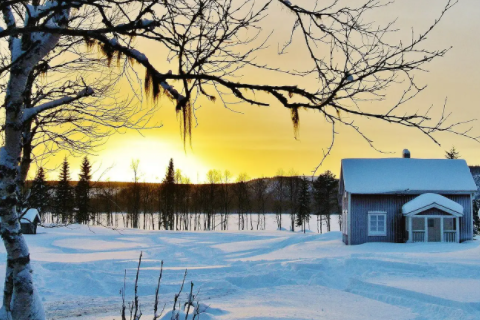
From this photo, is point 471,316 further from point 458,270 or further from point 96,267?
point 96,267

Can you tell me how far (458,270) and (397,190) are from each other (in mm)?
11940

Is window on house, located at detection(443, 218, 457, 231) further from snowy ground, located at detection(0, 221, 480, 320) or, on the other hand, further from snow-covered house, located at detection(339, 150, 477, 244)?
snowy ground, located at detection(0, 221, 480, 320)

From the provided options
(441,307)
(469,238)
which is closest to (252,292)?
(441,307)

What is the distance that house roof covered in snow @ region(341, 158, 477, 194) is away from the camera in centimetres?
2744

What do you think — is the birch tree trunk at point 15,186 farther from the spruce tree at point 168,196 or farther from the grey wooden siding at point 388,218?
the spruce tree at point 168,196

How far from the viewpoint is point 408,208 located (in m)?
26.6

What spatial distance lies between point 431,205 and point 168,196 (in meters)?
47.6

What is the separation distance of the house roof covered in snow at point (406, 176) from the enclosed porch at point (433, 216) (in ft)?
3.45

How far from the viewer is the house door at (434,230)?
27.2 meters

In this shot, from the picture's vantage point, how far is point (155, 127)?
7195 millimetres

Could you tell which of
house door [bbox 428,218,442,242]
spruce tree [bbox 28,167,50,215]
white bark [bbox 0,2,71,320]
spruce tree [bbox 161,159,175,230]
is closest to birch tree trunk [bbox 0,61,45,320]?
white bark [bbox 0,2,71,320]

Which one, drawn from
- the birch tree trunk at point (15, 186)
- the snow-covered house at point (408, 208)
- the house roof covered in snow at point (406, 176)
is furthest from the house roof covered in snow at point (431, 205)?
the birch tree trunk at point (15, 186)

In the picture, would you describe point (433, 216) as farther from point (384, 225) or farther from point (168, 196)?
point (168, 196)

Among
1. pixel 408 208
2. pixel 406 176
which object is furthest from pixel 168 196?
pixel 408 208
